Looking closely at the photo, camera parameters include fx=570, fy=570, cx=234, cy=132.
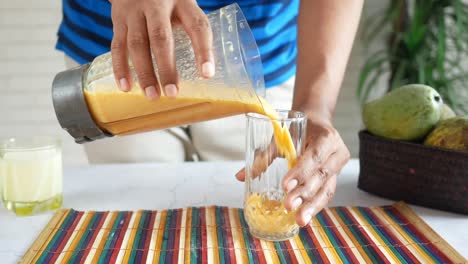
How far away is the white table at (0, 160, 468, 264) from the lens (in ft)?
2.70

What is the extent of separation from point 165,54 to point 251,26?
584mm

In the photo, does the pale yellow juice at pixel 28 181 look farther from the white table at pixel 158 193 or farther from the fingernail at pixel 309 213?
the fingernail at pixel 309 213

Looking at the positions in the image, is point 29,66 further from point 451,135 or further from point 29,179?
point 451,135

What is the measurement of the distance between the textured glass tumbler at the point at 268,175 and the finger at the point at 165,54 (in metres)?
0.15

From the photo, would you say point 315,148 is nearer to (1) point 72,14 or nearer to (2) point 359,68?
(1) point 72,14

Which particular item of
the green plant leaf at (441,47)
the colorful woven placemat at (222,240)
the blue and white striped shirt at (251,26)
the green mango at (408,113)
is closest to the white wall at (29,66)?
the blue and white striped shirt at (251,26)

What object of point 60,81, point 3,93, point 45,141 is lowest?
point 3,93

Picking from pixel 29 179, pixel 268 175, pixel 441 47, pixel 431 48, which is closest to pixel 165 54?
pixel 268 175

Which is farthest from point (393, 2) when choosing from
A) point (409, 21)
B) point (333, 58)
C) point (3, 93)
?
point (3, 93)

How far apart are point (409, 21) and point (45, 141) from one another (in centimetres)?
192

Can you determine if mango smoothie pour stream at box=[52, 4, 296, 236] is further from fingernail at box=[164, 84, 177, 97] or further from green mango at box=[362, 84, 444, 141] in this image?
green mango at box=[362, 84, 444, 141]

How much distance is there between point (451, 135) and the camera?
90 centimetres

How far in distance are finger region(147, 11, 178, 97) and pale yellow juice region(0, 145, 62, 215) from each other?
32 cm

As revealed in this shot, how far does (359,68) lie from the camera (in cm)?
266
